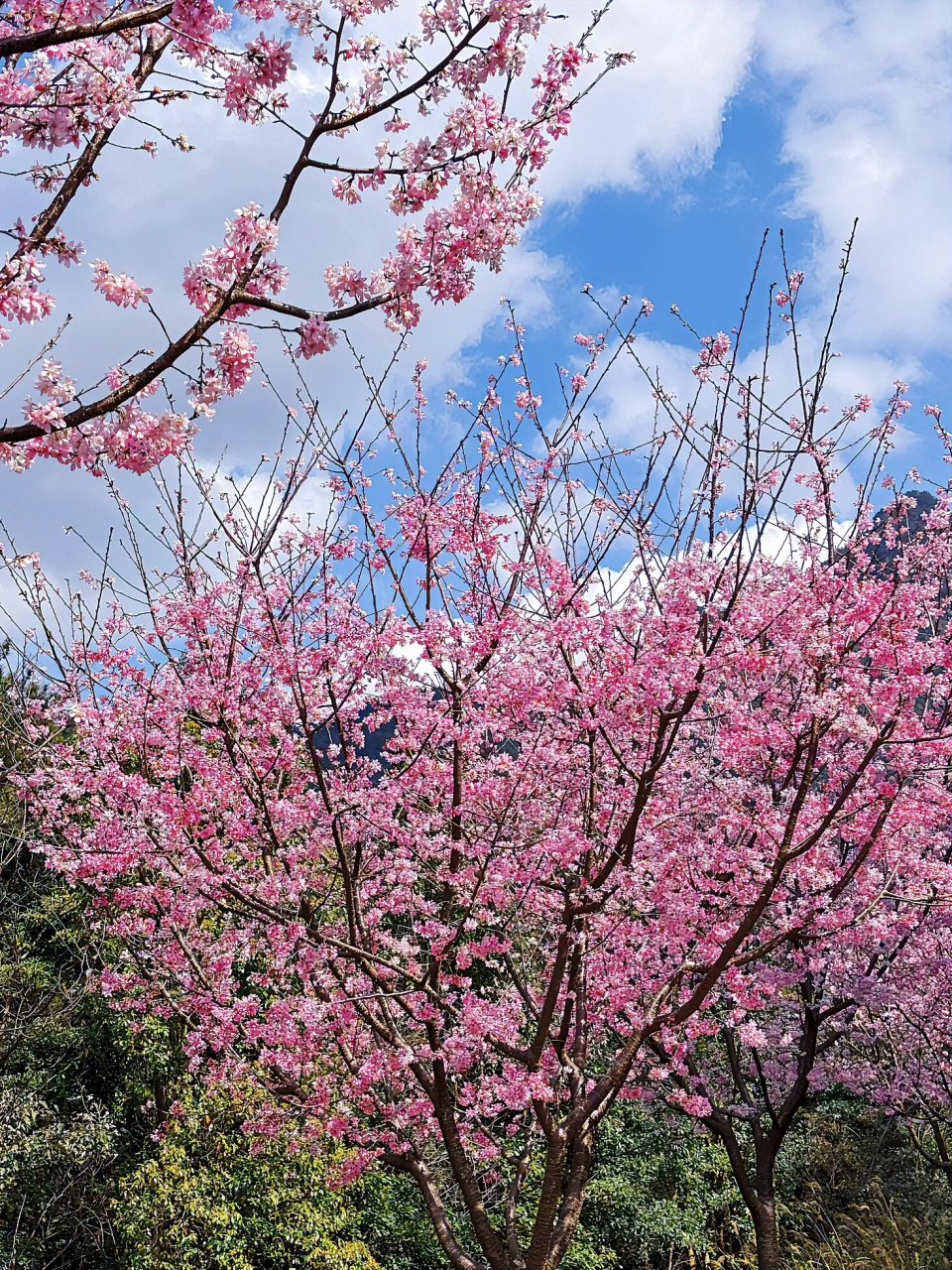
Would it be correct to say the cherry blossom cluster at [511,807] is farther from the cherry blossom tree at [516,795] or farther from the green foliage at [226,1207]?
the green foliage at [226,1207]

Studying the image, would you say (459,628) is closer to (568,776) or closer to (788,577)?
(568,776)

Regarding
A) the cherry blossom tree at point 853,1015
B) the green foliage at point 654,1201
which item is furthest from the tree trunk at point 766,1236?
the green foliage at point 654,1201

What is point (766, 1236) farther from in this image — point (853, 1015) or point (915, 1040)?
point (915, 1040)

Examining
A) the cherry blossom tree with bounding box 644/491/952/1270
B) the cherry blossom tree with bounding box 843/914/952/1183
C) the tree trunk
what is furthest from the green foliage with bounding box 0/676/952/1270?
the cherry blossom tree with bounding box 644/491/952/1270

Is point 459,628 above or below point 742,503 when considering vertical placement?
below

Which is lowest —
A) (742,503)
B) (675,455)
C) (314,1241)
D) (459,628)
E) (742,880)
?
(314,1241)

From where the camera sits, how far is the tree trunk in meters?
7.69

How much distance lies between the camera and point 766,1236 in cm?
774

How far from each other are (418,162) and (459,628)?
290 cm

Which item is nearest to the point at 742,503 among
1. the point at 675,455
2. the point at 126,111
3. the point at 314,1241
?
the point at 675,455

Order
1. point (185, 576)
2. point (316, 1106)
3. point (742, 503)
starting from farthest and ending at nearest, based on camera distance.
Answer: point (185, 576) → point (316, 1106) → point (742, 503)

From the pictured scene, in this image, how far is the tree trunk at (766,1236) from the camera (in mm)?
7691

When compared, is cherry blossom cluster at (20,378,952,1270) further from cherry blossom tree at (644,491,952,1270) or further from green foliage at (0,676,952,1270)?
green foliage at (0,676,952,1270)

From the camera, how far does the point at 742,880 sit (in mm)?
6098
